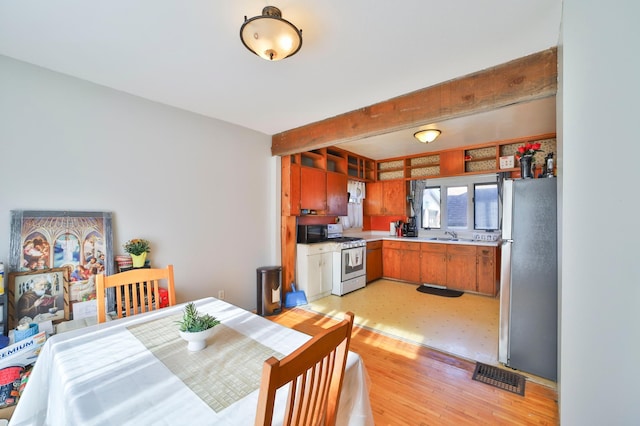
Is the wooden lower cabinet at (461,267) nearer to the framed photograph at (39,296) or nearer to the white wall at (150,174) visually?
the white wall at (150,174)

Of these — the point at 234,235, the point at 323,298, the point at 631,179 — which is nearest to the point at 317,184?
the point at 234,235

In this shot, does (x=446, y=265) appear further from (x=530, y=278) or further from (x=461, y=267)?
(x=530, y=278)

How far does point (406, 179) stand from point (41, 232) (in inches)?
210

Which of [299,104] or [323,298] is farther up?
[299,104]

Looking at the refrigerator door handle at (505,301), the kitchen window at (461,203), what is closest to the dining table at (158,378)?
the refrigerator door handle at (505,301)

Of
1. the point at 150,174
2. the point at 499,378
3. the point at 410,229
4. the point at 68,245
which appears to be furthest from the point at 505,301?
the point at 68,245

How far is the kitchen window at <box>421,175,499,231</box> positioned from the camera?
4.69 metres

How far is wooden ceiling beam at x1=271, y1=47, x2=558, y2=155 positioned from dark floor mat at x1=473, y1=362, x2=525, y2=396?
88.7 inches

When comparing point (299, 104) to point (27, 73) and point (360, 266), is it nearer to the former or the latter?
point (27, 73)

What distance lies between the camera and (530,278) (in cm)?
218

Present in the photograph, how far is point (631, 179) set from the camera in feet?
2.87

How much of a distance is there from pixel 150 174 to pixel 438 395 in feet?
10.9

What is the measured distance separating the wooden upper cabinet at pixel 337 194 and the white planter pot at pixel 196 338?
344 centimetres

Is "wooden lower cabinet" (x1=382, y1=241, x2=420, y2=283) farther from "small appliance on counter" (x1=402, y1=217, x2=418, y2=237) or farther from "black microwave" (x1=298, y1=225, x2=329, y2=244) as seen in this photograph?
"black microwave" (x1=298, y1=225, x2=329, y2=244)
